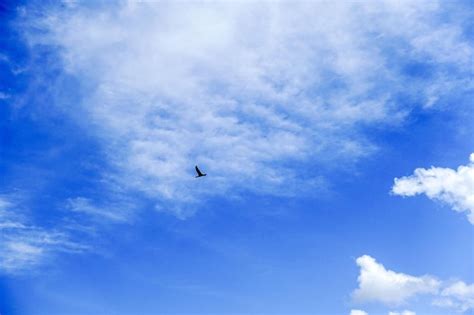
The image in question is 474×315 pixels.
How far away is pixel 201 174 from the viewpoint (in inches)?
4240
